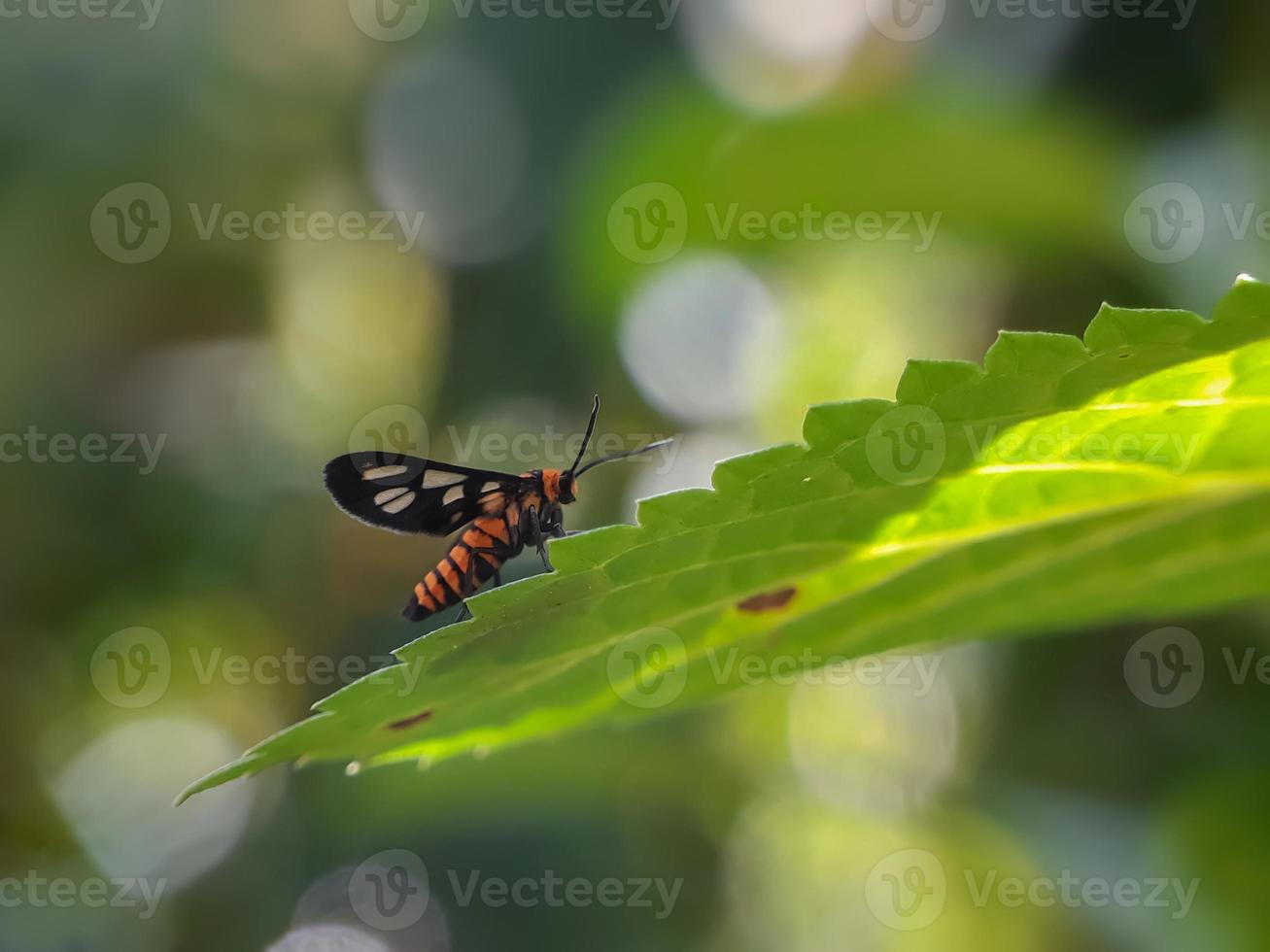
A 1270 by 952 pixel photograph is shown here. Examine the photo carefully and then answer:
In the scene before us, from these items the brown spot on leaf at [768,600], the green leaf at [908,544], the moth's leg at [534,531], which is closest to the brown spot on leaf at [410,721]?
the green leaf at [908,544]

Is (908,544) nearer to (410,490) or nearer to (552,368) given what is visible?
(410,490)

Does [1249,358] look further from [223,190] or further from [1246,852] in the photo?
[223,190]

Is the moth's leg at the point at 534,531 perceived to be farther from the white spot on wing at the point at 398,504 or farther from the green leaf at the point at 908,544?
the green leaf at the point at 908,544

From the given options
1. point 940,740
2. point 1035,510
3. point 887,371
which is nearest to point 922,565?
point 1035,510

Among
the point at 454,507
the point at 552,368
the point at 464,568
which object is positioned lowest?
the point at 464,568

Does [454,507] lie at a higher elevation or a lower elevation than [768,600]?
higher

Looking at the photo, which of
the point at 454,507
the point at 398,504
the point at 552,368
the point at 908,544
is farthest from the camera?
the point at 552,368

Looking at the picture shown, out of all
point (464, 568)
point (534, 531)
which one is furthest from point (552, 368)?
point (464, 568)
